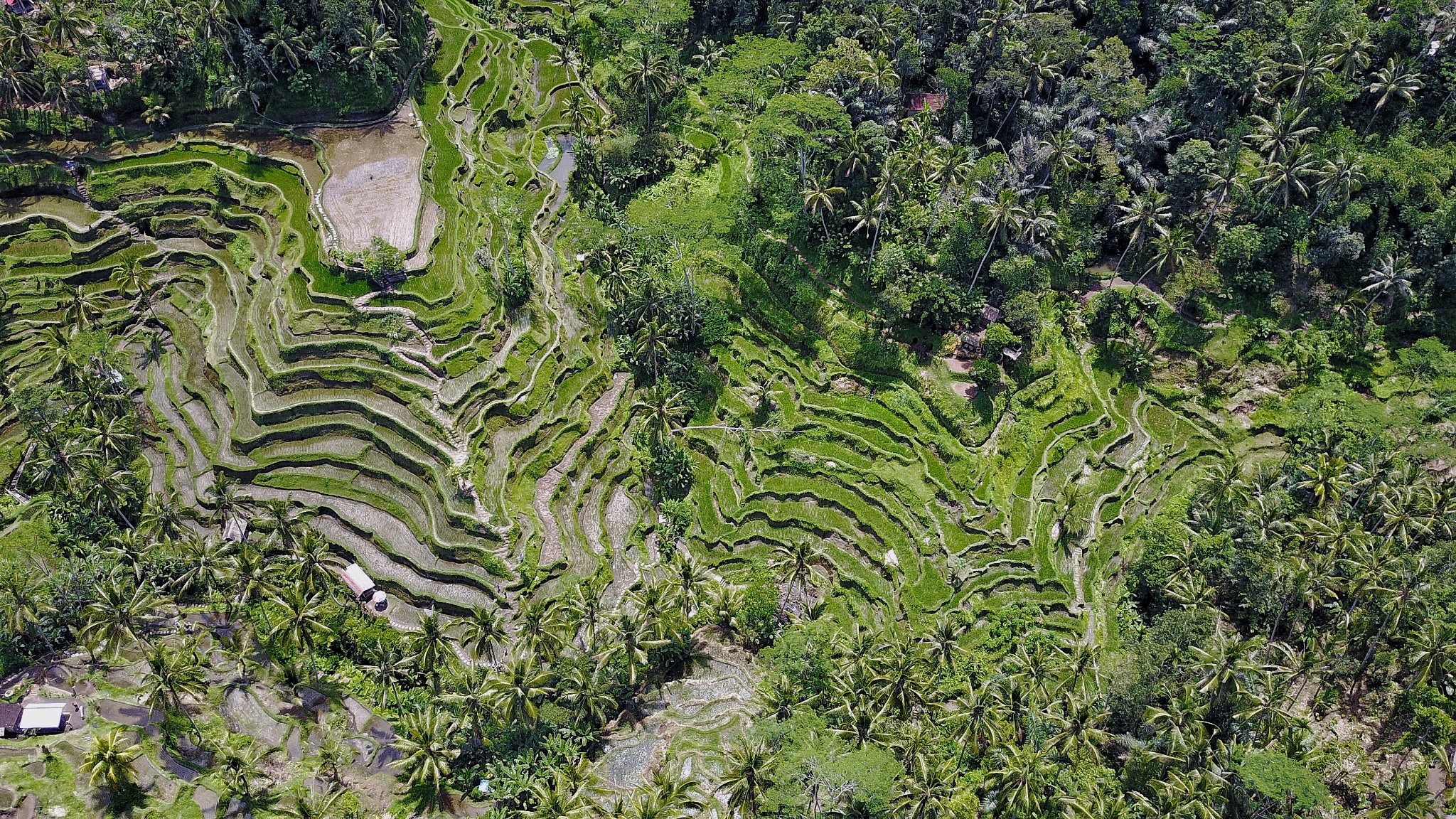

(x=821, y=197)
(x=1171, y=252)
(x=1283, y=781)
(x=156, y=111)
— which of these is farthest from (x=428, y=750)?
(x=1171, y=252)

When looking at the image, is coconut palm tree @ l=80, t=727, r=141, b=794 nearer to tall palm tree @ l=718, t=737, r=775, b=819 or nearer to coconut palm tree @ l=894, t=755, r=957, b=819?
tall palm tree @ l=718, t=737, r=775, b=819

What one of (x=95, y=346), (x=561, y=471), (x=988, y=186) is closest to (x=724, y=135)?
(x=988, y=186)

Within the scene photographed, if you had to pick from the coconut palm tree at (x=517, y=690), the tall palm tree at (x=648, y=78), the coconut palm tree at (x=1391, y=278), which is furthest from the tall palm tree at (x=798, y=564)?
the coconut palm tree at (x=1391, y=278)

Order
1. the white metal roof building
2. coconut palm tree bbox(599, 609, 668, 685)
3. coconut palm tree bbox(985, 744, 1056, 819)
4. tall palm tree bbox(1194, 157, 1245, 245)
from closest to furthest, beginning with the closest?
coconut palm tree bbox(985, 744, 1056, 819), the white metal roof building, coconut palm tree bbox(599, 609, 668, 685), tall palm tree bbox(1194, 157, 1245, 245)

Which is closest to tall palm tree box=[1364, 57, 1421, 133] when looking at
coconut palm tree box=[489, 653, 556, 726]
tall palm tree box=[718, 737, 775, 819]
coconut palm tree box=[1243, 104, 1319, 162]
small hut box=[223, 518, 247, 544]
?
coconut palm tree box=[1243, 104, 1319, 162]

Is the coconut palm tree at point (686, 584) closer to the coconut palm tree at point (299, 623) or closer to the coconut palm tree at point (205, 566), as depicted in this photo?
the coconut palm tree at point (299, 623)

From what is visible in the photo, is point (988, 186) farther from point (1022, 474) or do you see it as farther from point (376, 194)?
point (376, 194)
